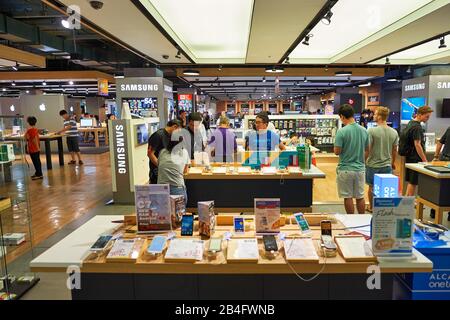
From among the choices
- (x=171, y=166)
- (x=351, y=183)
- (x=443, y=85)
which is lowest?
(x=351, y=183)

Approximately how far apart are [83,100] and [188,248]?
33370mm

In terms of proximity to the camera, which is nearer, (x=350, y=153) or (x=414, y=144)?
(x=350, y=153)

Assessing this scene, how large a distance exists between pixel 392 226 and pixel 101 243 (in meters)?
1.73

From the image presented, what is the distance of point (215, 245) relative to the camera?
6.79 ft

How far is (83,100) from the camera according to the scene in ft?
105

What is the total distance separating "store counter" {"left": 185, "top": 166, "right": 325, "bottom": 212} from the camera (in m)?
4.91

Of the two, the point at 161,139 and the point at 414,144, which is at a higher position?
the point at 161,139

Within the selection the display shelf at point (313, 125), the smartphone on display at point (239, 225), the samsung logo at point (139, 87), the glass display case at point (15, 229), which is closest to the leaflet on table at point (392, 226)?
the smartphone on display at point (239, 225)

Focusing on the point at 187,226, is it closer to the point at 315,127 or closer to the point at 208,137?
the point at 208,137

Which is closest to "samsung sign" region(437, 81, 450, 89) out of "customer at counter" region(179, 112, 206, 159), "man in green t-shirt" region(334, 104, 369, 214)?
"man in green t-shirt" region(334, 104, 369, 214)

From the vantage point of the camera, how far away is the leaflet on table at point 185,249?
6.43 ft

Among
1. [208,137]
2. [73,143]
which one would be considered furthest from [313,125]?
[73,143]

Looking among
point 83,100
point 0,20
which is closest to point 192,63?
point 0,20

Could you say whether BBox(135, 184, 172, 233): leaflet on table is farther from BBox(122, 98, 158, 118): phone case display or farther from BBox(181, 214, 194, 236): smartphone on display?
BBox(122, 98, 158, 118): phone case display
